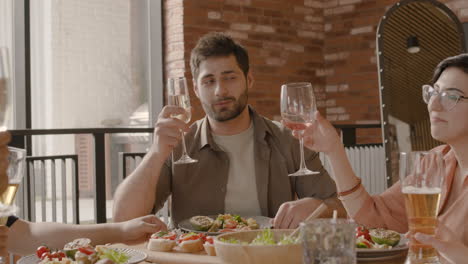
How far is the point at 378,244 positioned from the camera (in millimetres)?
1354

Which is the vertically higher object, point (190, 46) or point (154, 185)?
point (190, 46)

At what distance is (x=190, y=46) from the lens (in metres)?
4.92

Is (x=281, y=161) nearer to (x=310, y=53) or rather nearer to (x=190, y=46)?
(x=190, y=46)

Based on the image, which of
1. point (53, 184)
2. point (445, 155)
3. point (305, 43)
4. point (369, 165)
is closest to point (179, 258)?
point (445, 155)

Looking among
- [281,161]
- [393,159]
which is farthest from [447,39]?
[281,161]

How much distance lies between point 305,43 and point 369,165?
1412 millimetres

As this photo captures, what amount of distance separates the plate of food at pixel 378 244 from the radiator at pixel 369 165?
3488 mm

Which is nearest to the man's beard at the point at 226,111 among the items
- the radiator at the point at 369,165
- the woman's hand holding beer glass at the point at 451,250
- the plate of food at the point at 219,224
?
the plate of food at the point at 219,224

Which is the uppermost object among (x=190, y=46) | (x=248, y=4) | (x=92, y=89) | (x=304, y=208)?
(x=248, y=4)

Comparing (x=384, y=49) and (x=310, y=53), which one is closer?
(x=384, y=49)

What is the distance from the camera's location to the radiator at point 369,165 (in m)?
4.88

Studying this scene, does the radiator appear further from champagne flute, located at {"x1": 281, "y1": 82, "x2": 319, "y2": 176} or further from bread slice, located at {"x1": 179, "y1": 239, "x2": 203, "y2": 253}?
bread slice, located at {"x1": 179, "y1": 239, "x2": 203, "y2": 253}

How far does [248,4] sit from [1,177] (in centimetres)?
455

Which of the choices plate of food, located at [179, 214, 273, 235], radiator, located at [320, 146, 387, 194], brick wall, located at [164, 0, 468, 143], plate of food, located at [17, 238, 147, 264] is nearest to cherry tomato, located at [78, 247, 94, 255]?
plate of food, located at [17, 238, 147, 264]
